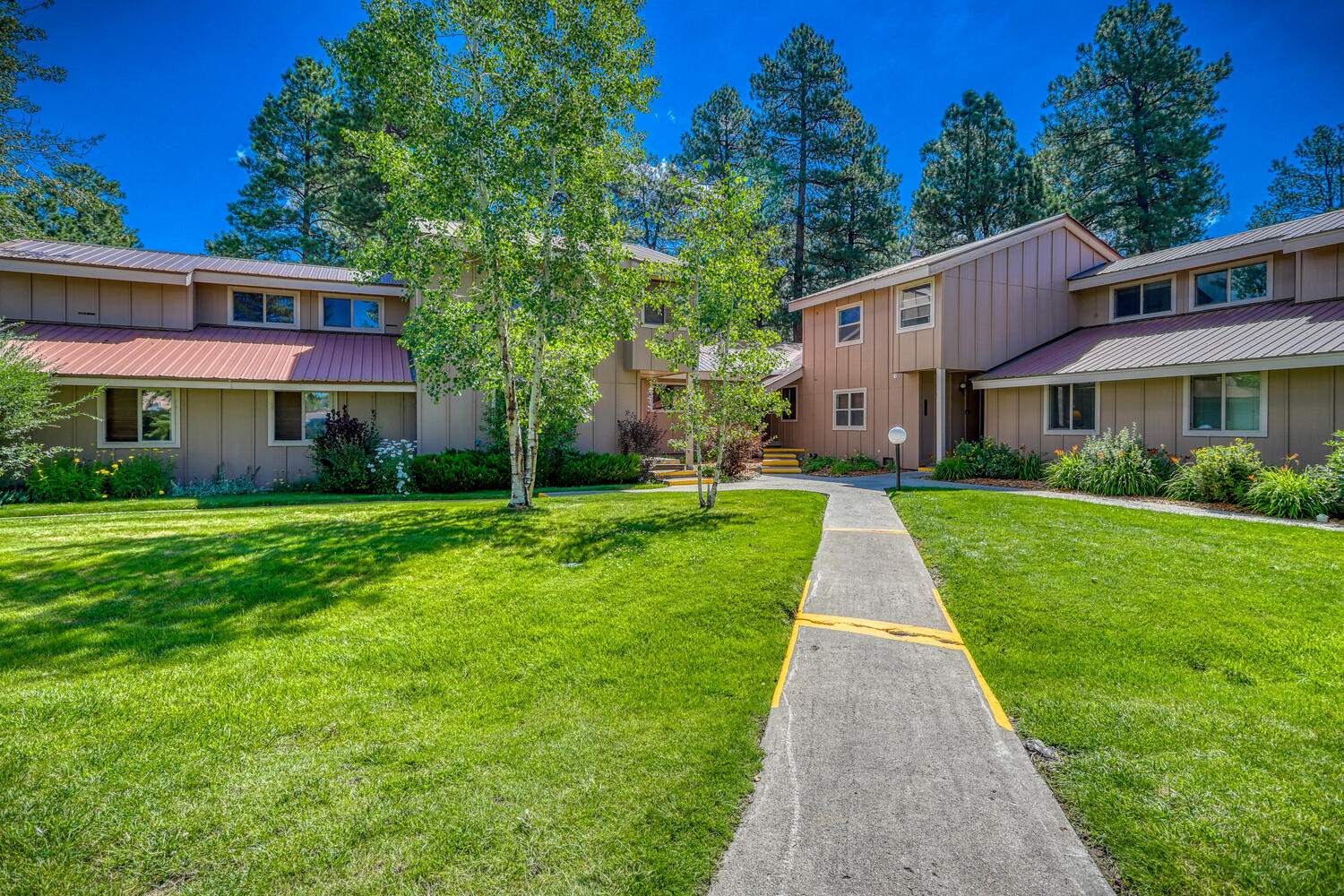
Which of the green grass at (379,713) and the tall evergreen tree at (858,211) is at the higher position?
the tall evergreen tree at (858,211)

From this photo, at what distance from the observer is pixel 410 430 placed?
49.5 ft

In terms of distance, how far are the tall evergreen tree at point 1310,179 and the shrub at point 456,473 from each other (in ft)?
124

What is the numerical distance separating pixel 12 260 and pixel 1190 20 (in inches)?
1472

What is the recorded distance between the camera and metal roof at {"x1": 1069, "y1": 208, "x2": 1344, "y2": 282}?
1263 centimetres

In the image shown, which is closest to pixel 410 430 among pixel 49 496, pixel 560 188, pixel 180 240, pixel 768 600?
pixel 49 496

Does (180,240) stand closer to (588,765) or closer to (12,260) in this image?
(12,260)

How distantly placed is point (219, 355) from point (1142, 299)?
74.6 feet

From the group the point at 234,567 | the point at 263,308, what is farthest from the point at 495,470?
the point at 263,308

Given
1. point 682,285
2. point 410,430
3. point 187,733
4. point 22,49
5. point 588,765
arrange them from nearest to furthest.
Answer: point 588,765
point 187,733
point 22,49
point 682,285
point 410,430

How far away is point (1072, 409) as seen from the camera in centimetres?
1458

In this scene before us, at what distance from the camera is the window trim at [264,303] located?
51.7ft

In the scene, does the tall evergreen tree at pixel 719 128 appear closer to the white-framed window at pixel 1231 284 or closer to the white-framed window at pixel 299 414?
the white-framed window at pixel 1231 284

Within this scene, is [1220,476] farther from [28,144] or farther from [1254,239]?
[28,144]

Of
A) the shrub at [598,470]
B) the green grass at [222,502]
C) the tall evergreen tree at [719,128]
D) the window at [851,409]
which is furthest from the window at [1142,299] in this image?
the tall evergreen tree at [719,128]
